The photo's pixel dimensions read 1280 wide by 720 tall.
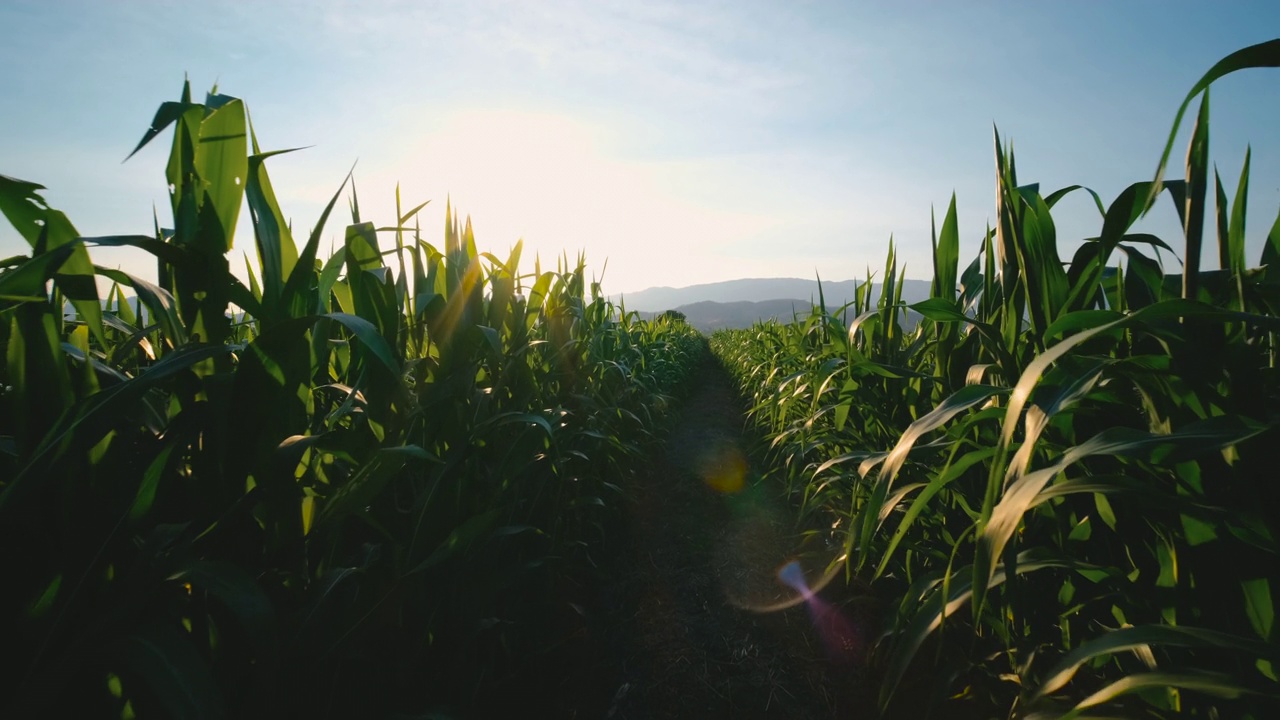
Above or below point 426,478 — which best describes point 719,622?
below

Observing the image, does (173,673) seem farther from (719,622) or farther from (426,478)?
(719,622)

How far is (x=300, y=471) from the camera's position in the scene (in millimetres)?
994

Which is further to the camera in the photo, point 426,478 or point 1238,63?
point 426,478

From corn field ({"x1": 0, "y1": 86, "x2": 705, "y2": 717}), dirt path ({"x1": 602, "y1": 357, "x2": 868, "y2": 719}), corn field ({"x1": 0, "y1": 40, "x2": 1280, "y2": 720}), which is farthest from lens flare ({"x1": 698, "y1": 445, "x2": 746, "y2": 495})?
corn field ({"x1": 0, "y1": 86, "x2": 705, "y2": 717})

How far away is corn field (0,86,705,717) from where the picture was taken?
2.10 feet

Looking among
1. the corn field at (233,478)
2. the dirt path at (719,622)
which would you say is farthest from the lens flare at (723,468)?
the corn field at (233,478)

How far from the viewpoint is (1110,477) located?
2.14 ft

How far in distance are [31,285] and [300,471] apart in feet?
1.55

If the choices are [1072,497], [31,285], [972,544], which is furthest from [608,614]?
[31,285]

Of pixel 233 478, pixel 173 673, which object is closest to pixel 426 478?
pixel 233 478

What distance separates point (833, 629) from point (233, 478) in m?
1.64

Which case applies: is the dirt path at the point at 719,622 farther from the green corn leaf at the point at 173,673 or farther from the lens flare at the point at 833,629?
the green corn leaf at the point at 173,673

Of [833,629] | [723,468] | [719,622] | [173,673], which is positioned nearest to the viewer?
[173,673]

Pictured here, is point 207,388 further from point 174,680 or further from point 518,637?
point 518,637
